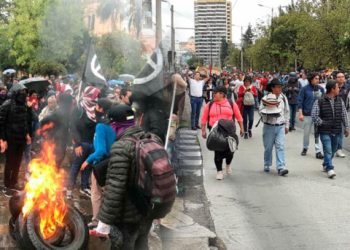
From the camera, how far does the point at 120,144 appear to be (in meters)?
4.09

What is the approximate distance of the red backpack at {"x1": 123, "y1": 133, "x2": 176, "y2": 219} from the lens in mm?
3932

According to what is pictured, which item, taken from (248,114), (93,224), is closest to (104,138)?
(93,224)

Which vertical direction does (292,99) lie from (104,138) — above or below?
below

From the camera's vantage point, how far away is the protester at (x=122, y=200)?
13.2ft

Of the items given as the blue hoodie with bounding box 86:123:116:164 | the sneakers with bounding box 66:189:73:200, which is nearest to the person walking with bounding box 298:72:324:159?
the sneakers with bounding box 66:189:73:200

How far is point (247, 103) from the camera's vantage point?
13.4m

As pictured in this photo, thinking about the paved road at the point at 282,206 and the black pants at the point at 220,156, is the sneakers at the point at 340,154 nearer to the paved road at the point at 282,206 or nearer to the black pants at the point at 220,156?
the paved road at the point at 282,206

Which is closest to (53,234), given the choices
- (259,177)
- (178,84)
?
(178,84)

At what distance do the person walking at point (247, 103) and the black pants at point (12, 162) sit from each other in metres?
6.46

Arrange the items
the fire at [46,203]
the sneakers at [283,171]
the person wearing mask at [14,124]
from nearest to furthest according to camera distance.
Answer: the fire at [46,203] < the person wearing mask at [14,124] < the sneakers at [283,171]

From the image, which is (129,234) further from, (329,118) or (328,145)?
(329,118)

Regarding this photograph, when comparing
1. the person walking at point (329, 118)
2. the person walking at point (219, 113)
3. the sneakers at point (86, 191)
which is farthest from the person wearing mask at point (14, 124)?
the person walking at point (329, 118)

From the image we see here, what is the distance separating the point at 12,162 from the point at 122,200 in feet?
15.1

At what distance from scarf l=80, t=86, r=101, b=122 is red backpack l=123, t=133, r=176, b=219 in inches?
139
